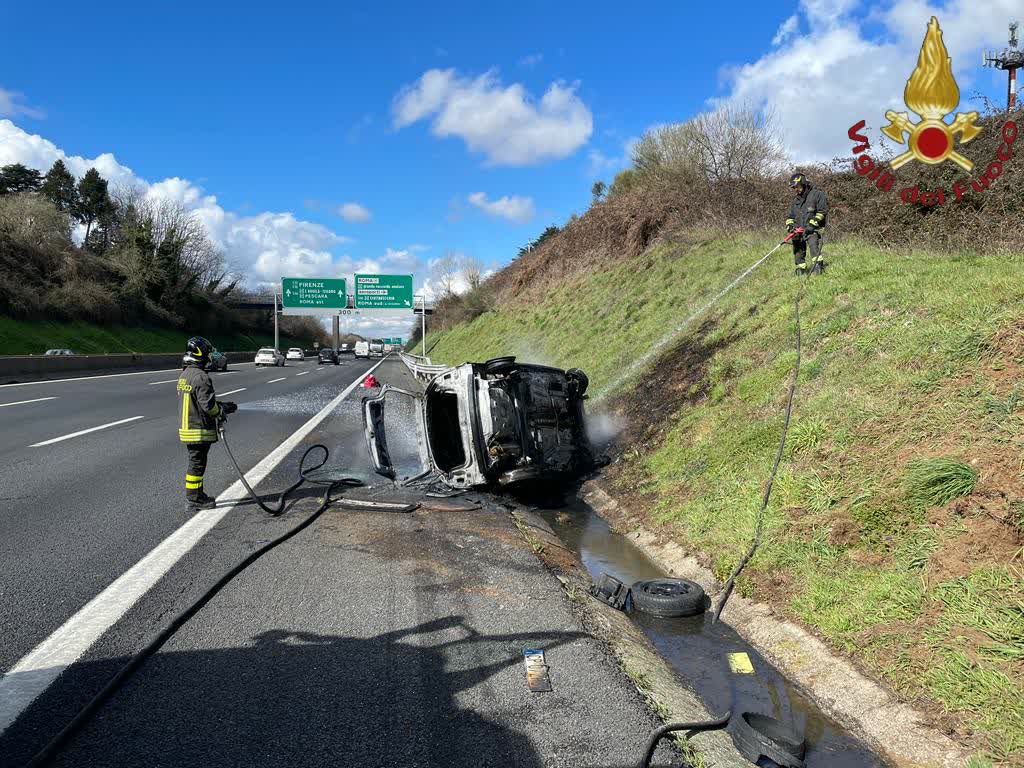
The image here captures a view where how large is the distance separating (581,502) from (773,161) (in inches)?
788

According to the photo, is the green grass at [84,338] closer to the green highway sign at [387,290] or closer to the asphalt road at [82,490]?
the green highway sign at [387,290]

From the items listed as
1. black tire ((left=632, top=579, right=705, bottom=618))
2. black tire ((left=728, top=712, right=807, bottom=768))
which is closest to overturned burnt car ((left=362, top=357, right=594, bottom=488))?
black tire ((left=632, top=579, right=705, bottom=618))

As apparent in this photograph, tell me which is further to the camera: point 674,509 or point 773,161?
point 773,161

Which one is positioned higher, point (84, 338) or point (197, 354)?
point (84, 338)

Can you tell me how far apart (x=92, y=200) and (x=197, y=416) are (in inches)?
2871

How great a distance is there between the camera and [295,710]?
8.98 feet

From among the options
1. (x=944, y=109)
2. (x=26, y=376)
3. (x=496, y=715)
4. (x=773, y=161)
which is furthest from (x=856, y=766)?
(x=26, y=376)

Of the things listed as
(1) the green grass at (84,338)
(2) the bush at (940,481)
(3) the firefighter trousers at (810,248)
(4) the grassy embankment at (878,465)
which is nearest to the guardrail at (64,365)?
(1) the green grass at (84,338)

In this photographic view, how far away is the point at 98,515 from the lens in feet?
18.8

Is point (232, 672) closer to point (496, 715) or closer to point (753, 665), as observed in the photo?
point (496, 715)

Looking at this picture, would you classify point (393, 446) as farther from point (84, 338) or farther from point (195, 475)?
point (84, 338)

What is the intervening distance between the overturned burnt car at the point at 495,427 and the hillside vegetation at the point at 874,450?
37.7 inches

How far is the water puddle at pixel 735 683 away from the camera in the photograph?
2.99 m

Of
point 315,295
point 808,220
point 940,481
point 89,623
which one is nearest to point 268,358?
point 315,295
